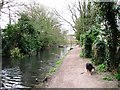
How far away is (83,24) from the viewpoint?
3753 centimetres

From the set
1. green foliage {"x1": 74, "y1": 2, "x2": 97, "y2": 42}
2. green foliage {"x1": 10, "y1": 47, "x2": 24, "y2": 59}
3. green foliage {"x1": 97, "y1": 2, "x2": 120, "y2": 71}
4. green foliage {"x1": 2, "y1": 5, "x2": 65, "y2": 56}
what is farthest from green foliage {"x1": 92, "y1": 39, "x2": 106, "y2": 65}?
green foliage {"x1": 74, "y1": 2, "x2": 97, "y2": 42}

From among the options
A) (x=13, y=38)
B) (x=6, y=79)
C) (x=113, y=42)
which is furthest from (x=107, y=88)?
(x=13, y=38)

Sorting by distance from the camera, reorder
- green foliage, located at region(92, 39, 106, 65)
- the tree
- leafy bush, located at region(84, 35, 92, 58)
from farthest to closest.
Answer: leafy bush, located at region(84, 35, 92, 58), green foliage, located at region(92, 39, 106, 65), the tree

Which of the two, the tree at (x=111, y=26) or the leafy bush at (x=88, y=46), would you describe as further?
the leafy bush at (x=88, y=46)

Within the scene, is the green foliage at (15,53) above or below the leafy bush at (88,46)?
below

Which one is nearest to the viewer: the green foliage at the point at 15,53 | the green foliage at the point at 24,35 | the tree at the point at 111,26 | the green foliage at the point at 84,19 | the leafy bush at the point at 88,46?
the tree at the point at 111,26

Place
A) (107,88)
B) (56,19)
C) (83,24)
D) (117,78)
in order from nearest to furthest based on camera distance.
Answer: (107,88)
(117,78)
(83,24)
(56,19)

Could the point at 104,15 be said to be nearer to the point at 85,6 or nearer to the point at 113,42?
the point at 113,42

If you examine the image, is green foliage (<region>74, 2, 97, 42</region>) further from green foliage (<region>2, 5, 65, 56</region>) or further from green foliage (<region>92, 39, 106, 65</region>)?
green foliage (<region>92, 39, 106, 65</region>)

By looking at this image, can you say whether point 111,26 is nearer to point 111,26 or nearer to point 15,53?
point 111,26

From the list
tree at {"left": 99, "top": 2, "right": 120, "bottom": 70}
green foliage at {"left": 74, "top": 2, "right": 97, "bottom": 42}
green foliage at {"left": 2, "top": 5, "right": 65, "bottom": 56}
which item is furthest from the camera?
green foliage at {"left": 74, "top": 2, "right": 97, "bottom": 42}

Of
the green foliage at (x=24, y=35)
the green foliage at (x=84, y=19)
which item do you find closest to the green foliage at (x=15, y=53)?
the green foliage at (x=24, y=35)

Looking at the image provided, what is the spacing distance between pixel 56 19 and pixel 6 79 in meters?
36.3

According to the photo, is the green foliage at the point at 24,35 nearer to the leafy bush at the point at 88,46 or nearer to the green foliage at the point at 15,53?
the green foliage at the point at 15,53
